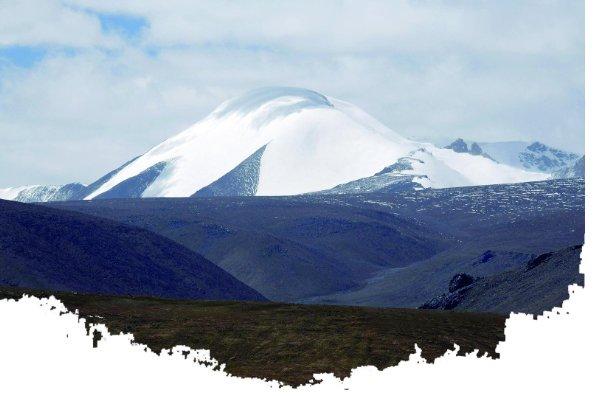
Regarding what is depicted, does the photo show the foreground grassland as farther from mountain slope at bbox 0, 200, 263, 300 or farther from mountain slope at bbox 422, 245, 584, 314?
mountain slope at bbox 0, 200, 263, 300

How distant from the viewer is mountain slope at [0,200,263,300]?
11844 centimetres

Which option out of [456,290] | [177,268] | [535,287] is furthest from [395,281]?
[535,287]

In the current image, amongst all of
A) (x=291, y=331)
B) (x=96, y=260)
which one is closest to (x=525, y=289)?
(x=291, y=331)

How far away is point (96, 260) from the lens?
440 feet

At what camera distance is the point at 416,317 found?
6150 centimetres

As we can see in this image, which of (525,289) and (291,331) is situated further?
(525,289)

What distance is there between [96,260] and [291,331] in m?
82.7

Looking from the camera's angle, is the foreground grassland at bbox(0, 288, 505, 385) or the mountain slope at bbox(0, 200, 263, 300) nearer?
the foreground grassland at bbox(0, 288, 505, 385)

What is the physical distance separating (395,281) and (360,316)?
131461 millimetres

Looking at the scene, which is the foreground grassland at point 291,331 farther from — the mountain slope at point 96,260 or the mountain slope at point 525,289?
the mountain slope at point 96,260

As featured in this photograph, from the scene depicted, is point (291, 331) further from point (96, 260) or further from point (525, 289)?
point (96, 260)

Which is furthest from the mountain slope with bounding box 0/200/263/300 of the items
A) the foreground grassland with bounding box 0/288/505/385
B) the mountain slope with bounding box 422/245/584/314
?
the foreground grassland with bounding box 0/288/505/385

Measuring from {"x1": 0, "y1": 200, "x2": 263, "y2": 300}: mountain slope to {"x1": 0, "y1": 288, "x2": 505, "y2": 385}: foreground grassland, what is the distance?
1917 inches

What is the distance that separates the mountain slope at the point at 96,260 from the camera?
118438 millimetres
